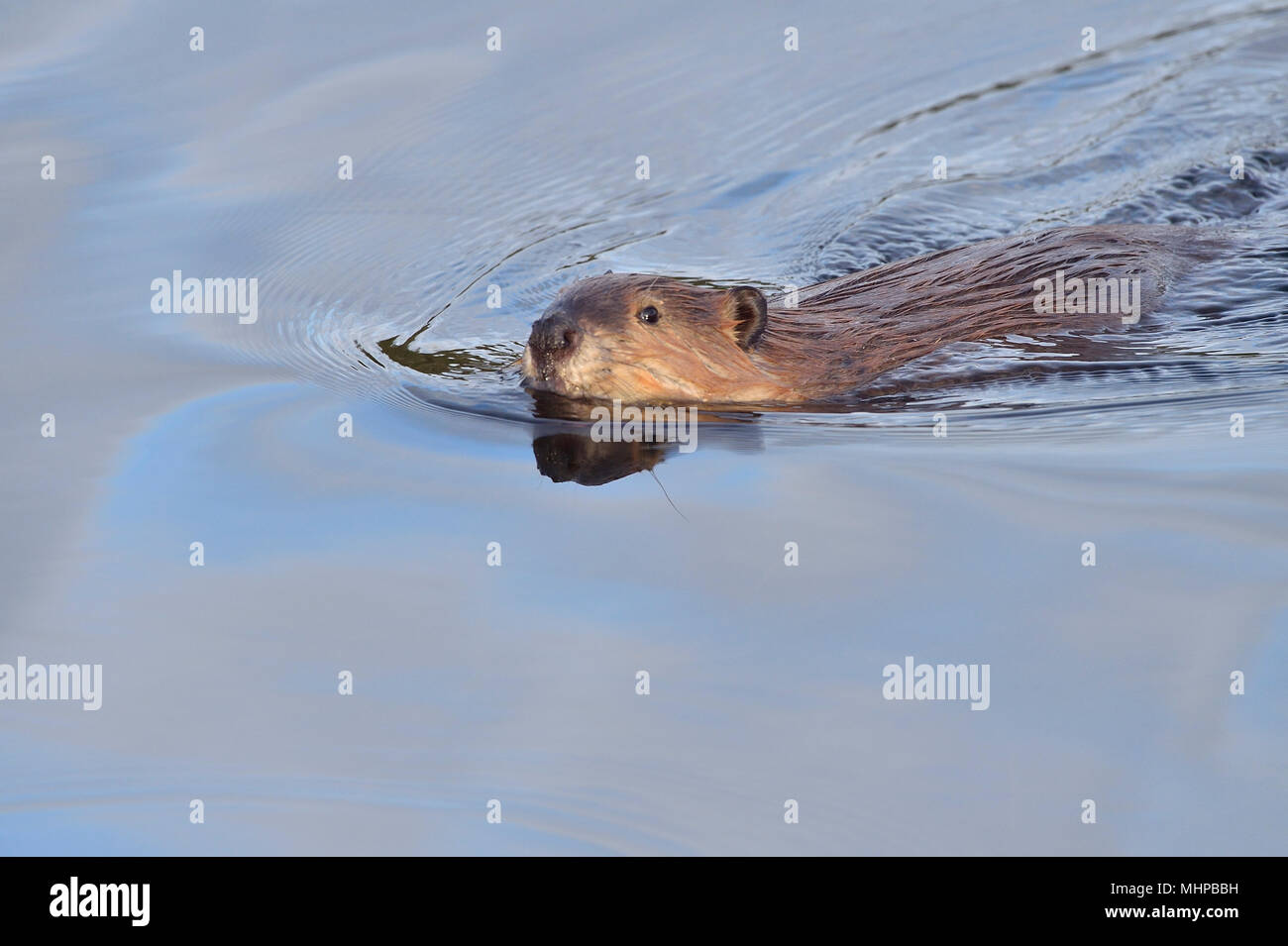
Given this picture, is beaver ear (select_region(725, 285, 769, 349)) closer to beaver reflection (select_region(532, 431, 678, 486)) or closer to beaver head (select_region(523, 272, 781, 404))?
beaver head (select_region(523, 272, 781, 404))

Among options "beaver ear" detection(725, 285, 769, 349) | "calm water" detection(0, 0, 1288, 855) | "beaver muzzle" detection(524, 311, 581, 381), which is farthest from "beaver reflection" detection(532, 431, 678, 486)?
"beaver ear" detection(725, 285, 769, 349)

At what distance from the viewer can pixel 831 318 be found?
7.08 metres

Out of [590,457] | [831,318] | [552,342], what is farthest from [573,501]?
[831,318]

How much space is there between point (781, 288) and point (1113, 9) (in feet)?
18.1

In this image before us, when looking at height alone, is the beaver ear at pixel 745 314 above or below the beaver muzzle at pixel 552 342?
above

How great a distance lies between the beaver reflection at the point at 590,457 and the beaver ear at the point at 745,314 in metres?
0.78

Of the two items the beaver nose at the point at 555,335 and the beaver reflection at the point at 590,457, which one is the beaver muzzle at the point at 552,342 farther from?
the beaver reflection at the point at 590,457

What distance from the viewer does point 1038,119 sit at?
11.0 metres

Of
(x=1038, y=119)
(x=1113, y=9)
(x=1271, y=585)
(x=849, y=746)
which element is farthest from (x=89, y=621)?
(x=1113, y=9)

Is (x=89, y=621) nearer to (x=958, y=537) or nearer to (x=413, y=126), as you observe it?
(x=958, y=537)

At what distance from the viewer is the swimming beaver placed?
6.39m

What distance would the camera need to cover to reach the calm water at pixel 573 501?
390cm

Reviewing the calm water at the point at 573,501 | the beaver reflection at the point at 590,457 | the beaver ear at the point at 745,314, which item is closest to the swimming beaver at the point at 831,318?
the beaver ear at the point at 745,314

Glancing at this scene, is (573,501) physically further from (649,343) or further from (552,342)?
(649,343)
